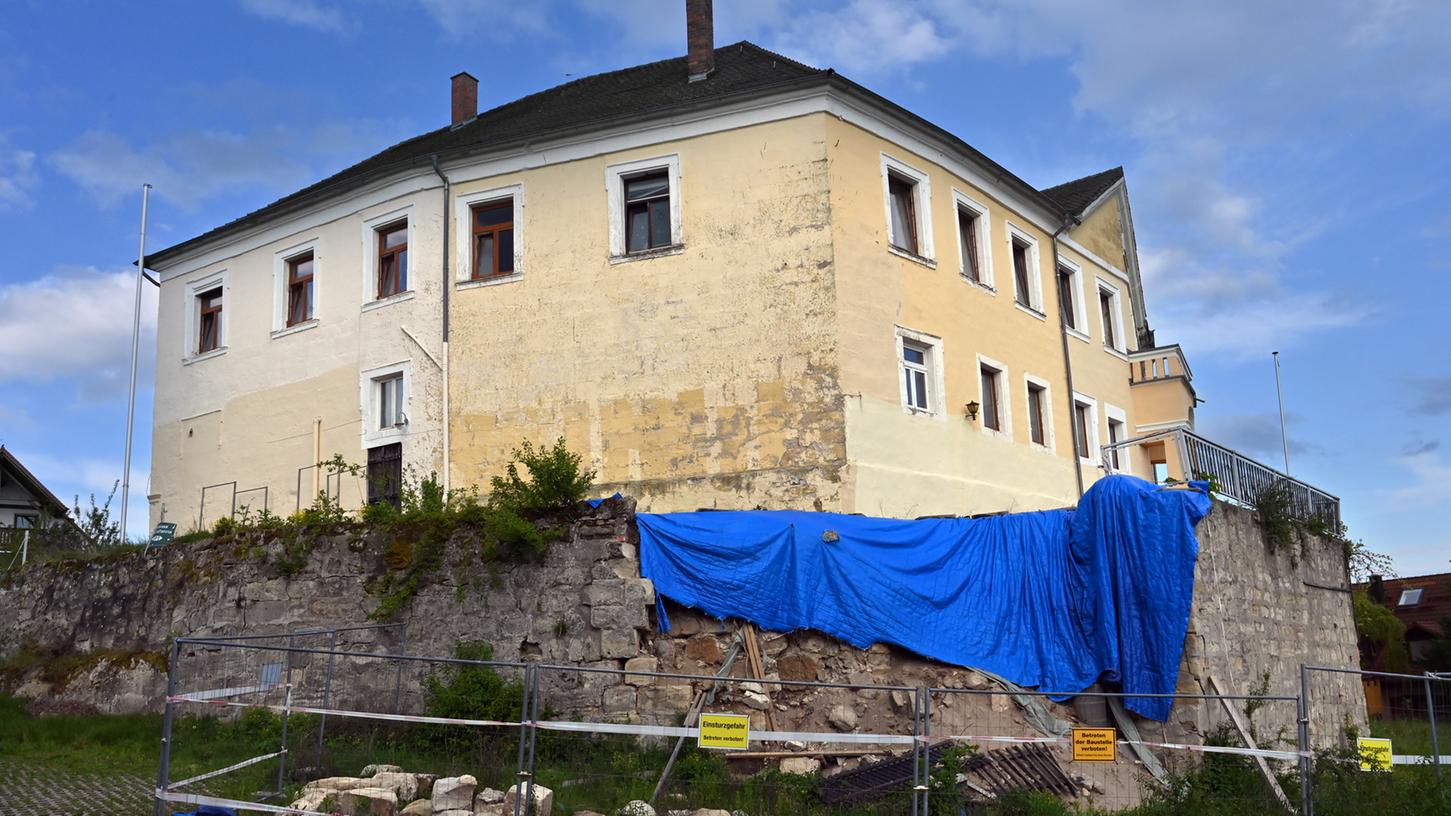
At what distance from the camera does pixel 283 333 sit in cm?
2520

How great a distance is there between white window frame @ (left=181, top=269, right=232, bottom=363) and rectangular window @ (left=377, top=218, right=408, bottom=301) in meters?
4.17

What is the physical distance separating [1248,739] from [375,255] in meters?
17.2

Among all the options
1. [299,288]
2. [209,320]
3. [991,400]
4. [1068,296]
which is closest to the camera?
[991,400]

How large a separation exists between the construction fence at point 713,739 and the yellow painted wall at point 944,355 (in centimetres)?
524

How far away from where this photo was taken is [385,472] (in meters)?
23.1

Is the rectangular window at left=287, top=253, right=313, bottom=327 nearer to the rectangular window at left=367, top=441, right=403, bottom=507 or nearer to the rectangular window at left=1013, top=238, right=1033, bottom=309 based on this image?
the rectangular window at left=367, top=441, right=403, bottom=507

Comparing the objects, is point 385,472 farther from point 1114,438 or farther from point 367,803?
point 1114,438

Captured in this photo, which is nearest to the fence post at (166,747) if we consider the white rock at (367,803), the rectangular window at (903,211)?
the white rock at (367,803)

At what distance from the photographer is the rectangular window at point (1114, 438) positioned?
2761 cm

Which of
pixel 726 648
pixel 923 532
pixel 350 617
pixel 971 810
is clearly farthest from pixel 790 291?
pixel 971 810

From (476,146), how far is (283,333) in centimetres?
573

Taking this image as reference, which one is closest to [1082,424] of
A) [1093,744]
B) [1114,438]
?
[1114,438]

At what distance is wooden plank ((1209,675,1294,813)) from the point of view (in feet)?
39.3

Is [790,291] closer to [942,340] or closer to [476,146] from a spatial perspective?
[942,340]
